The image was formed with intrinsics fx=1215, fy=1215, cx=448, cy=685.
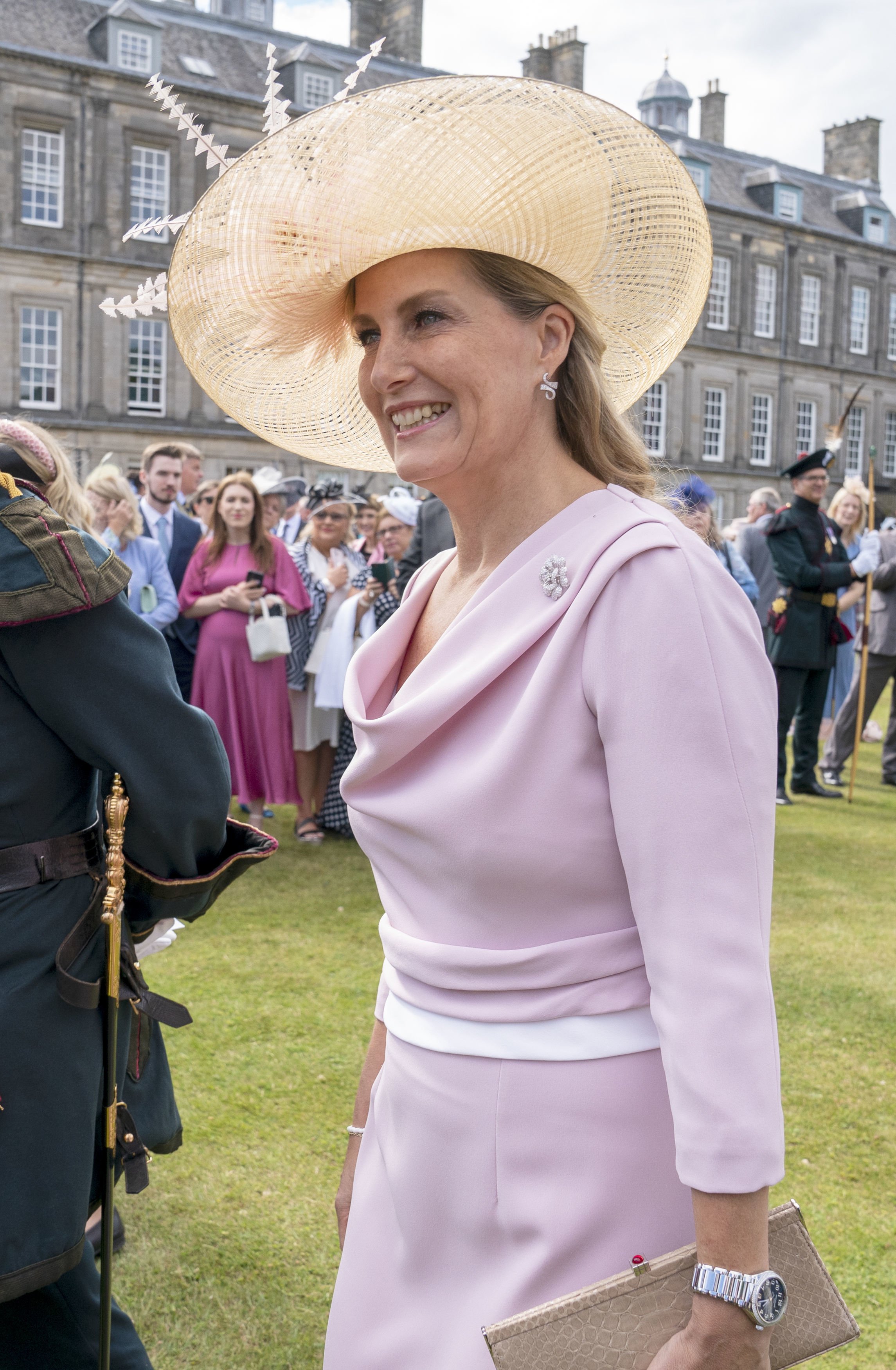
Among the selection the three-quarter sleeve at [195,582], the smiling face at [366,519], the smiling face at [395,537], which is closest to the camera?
the three-quarter sleeve at [195,582]

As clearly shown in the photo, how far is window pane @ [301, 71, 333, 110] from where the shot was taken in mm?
34938

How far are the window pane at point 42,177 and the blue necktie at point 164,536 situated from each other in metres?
25.4

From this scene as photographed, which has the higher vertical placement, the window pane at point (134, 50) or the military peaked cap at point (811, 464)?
the window pane at point (134, 50)

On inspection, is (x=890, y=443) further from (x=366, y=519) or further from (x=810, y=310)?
(x=366, y=519)

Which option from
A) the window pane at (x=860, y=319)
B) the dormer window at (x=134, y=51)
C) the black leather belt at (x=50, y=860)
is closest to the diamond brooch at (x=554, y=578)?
the black leather belt at (x=50, y=860)

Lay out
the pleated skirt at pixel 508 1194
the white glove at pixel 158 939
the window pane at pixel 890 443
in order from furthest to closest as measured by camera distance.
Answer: the window pane at pixel 890 443 → the white glove at pixel 158 939 → the pleated skirt at pixel 508 1194

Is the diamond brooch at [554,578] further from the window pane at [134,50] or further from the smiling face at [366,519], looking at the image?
the window pane at [134,50]

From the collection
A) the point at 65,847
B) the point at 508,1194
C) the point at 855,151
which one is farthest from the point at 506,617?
the point at 855,151

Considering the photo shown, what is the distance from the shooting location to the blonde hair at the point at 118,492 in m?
7.05

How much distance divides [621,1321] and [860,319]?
167 ft

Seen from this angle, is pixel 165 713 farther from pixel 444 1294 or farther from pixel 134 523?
Answer: pixel 134 523

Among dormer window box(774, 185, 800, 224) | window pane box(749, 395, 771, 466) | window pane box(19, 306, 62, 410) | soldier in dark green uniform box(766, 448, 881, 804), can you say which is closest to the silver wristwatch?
soldier in dark green uniform box(766, 448, 881, 804)

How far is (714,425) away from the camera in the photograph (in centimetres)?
4275

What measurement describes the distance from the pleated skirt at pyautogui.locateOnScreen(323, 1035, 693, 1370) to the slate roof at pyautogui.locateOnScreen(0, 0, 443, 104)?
3228cm
